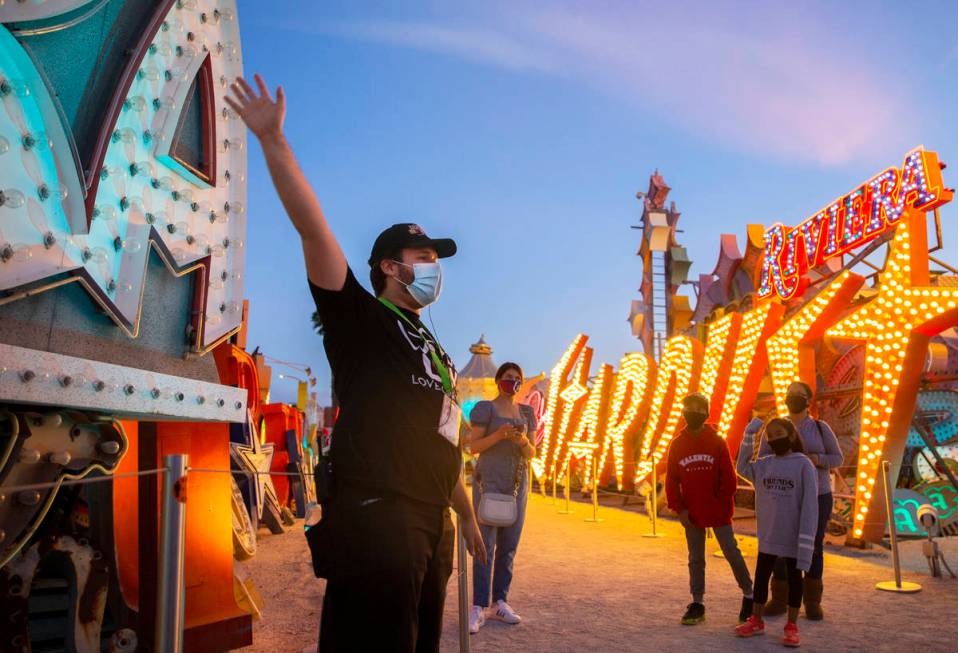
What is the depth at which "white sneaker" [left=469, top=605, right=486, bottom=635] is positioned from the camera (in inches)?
214

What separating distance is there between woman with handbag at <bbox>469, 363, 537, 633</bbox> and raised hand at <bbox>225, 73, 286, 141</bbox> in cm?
407

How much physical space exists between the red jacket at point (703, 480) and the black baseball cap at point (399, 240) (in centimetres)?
396

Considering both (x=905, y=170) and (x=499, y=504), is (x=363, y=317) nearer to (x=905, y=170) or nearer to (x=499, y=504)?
(x=499, y=504)

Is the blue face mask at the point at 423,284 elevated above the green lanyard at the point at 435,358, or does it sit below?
above

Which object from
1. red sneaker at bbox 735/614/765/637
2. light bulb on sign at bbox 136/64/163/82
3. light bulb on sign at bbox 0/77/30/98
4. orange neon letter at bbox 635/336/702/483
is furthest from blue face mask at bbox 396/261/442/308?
orange neon letter at bbox 635/336/702/483

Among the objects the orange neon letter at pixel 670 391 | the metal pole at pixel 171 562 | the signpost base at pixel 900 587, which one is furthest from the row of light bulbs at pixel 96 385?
the orange neon letter at pixel 670 391

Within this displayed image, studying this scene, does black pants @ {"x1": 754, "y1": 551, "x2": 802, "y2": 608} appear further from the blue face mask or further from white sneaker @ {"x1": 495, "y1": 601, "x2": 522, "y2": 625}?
the blue face mask

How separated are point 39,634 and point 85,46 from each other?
283 centimetres

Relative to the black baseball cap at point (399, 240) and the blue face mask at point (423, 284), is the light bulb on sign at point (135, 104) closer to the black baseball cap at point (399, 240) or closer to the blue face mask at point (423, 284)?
the black baseball cap at point (399, 240)

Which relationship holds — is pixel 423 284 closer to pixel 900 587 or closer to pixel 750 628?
pixel 750 628

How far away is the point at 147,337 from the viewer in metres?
3.44

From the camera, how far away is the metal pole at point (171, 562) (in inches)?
83.4

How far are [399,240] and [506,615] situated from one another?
407cm

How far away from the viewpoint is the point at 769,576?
208 inches
